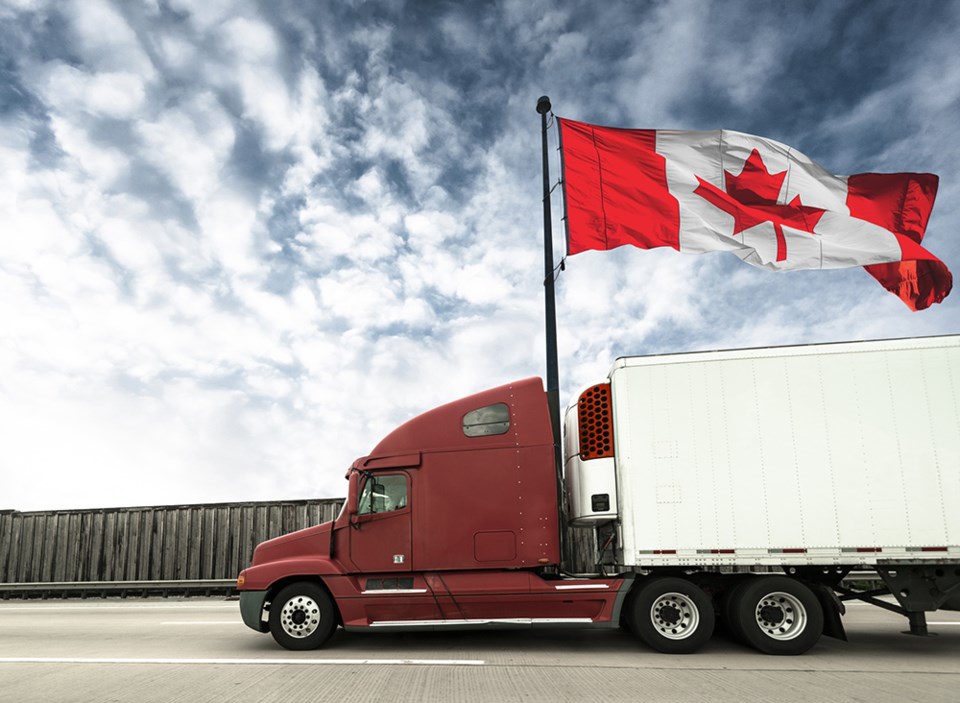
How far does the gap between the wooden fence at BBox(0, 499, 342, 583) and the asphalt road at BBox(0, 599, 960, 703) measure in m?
7.68

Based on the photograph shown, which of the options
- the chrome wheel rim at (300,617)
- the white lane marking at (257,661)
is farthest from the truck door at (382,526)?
the white lane marking at (257,661)

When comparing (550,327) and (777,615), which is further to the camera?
(550,327)

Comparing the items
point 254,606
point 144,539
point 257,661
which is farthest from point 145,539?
point 257,661

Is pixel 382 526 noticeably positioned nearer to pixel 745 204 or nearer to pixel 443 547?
pixel 443 547

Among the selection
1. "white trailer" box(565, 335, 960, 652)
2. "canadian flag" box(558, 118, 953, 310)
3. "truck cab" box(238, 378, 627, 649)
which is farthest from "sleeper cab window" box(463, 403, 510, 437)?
"canadian flag" box(558, 118, 953, 310)

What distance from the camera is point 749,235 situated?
11562 millimetres

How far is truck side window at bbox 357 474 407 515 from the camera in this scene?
348 inches

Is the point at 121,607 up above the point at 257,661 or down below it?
below

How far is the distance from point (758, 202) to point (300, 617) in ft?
32.4

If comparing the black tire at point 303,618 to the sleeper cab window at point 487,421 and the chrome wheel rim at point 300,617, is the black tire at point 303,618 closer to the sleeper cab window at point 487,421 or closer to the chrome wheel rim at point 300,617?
the chrome wheel rim at point 300,617

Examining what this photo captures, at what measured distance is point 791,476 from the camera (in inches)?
312

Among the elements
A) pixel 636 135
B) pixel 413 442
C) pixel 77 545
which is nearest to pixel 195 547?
pixel 77 545

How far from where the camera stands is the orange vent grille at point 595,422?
864 cm

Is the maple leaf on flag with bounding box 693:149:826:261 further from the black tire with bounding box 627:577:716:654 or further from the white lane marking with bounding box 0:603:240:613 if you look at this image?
the white lane marking with bounding box 0:603:240:613
